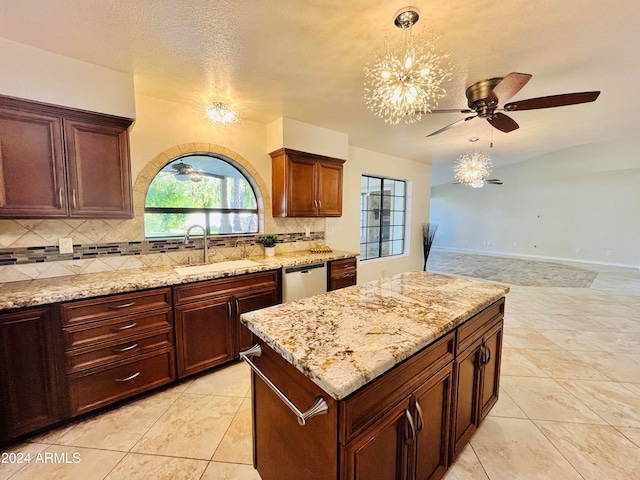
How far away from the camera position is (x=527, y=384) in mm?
2262

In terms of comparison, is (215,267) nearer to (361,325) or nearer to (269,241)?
(269,241)

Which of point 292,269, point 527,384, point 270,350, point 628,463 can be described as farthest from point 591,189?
point 270,350

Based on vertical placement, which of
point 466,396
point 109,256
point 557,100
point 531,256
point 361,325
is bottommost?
point 531,256

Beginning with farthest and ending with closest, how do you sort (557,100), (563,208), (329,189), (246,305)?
(563,208) → (329,189) → (246,305) → (557,100)

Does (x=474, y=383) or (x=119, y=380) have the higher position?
(x=474, y=383)

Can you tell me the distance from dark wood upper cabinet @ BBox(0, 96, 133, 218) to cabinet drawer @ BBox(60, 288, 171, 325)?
668mm

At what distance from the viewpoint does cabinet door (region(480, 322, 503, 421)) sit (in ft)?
5.28

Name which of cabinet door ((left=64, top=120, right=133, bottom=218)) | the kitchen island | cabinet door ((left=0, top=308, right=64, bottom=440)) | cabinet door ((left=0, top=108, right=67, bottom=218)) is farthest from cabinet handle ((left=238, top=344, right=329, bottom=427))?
cabinet door ((left=0, top=108, right=67, bottom=218))

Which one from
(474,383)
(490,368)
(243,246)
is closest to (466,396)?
(474,383)

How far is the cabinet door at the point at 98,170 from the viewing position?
75.3 inches

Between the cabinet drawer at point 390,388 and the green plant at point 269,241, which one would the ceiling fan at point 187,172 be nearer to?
the green plant at point 269,241

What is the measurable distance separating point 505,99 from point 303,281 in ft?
7.71

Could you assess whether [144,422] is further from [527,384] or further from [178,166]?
[527,384]

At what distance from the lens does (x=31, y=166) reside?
1.78 meters
